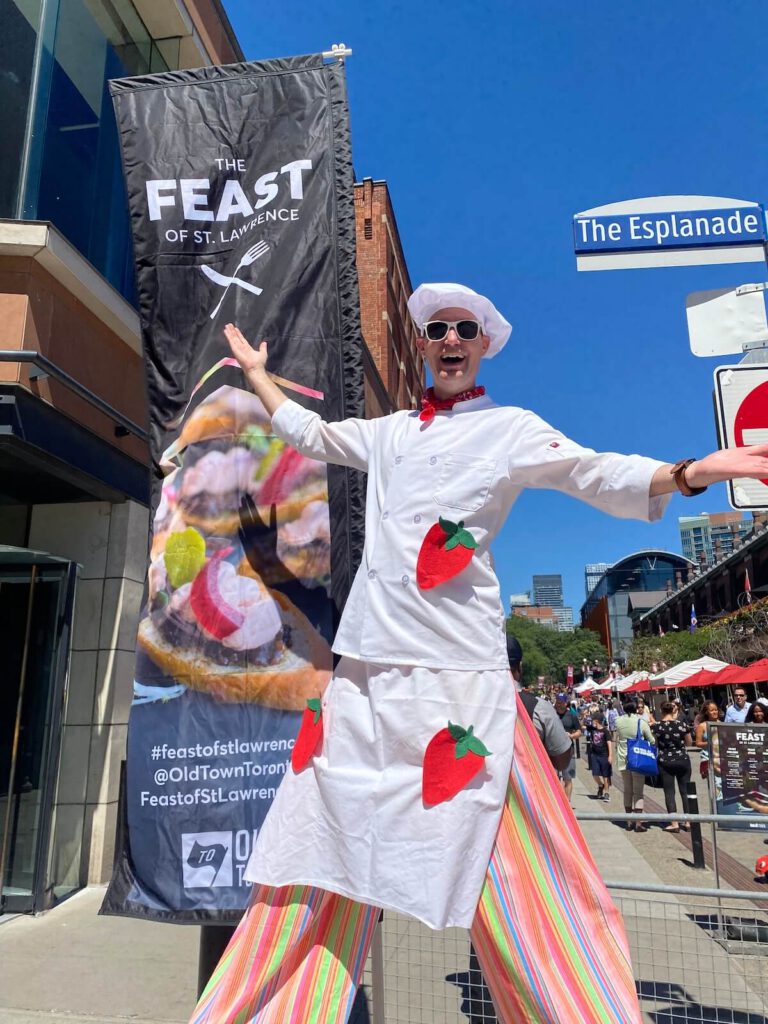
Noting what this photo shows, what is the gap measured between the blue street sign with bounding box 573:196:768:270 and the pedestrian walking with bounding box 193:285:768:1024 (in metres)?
2.83

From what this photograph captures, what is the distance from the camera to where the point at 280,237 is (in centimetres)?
329

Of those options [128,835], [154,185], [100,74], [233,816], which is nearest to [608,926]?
[233,816]

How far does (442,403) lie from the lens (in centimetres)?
233

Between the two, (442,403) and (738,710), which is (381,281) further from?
(442,403)

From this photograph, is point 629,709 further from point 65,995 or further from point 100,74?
point 100,74

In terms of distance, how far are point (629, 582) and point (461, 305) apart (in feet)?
377

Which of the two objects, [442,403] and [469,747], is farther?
[442,403]

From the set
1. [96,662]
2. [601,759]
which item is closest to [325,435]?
[96,662]

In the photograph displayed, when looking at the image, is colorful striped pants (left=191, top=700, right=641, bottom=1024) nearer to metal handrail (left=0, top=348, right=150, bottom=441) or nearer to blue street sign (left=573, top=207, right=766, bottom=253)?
metal handrail (left=0, top=348, right=150, bottom=441)

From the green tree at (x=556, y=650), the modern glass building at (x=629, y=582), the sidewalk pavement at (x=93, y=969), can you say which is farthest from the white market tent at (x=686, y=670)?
the modern glass building at (x=629, y=582)

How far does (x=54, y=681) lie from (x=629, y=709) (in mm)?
8572

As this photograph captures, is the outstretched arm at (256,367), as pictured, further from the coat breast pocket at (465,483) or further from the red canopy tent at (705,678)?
the red canopy tent at (705,678)

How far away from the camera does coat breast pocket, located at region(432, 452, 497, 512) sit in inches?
81.1

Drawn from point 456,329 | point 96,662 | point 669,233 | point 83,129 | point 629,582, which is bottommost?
point 96,662
